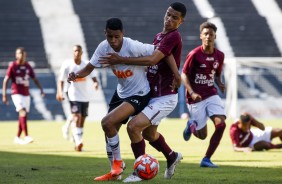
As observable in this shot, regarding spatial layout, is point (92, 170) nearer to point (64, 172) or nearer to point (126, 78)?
point (64, 172)

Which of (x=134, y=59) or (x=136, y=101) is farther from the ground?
(x=134, y=59)

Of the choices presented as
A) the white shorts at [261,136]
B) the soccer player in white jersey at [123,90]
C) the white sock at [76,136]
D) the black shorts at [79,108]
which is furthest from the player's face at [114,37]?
the black shorts at [79,108]

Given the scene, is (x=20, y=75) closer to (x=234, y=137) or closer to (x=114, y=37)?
(x=234, y=137)

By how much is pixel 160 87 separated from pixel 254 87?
72.4 feet

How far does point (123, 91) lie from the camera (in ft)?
31.3

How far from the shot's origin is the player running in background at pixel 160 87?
9.25m

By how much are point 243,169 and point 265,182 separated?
216 centimetres

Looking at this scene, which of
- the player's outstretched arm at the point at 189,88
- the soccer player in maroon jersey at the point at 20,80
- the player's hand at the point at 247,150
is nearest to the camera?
the player's outstretched arm at the point at 189,88

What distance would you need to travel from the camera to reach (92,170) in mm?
11297

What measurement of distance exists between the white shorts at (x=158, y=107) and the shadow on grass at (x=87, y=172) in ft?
2.45

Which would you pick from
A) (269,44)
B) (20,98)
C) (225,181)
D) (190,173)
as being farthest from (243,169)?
(269,44)

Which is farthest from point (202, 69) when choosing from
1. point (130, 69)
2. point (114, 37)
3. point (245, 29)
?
point (245, 29)

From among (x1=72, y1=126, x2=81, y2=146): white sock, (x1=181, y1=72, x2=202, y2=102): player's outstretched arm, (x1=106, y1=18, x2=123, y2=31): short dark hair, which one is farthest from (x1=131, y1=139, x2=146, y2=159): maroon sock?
(x1=72, y1=126, x2=81, y2=146): white sock

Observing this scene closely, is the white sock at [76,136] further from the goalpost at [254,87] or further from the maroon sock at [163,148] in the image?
the goalpost at [254,87]
